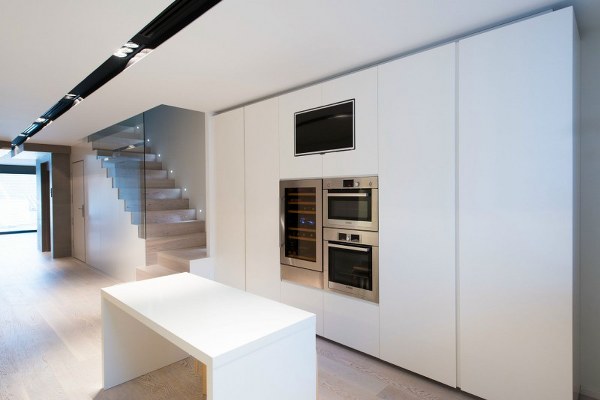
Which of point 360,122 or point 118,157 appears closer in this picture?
point 360,122

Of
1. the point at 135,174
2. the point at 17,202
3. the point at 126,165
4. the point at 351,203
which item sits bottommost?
the point at 17,202

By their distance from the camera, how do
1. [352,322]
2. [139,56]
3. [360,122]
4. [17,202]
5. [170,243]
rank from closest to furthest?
[139,56], [360,122], [352,322], [170,243], [17,202]

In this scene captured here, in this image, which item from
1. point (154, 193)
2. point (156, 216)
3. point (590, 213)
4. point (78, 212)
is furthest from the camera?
point (78, 212)

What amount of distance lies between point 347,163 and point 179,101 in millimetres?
2080

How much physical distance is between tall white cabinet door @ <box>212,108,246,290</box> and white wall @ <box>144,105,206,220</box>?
162 cm

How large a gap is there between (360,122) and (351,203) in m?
0.63

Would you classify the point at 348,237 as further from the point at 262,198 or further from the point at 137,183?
the point at 137,183

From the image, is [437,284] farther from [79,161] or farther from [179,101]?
[79,161]

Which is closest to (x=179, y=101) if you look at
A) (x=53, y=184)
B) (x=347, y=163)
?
(x=347, y=163)

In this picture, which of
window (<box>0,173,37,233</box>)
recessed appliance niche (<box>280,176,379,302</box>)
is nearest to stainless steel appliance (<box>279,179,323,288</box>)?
recessed appliance niche (<box>280,176,379,302</box>)

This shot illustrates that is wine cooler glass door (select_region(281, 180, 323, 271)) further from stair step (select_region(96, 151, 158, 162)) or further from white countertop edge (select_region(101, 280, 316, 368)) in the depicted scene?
stair step (select_region(96, 151, 158, 162))

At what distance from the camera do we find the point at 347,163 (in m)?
2.72

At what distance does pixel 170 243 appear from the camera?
4820mm

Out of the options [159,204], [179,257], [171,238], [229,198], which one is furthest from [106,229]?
[229,198]
